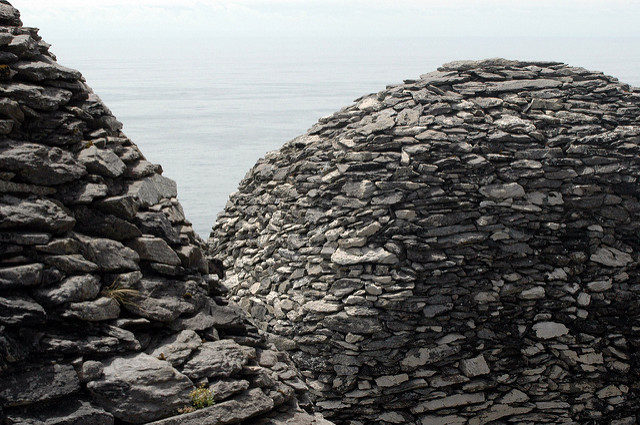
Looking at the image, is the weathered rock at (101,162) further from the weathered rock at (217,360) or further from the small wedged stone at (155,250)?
the weathered rock at (217,360)

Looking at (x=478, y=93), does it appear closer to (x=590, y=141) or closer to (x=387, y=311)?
(x=590, y=141)

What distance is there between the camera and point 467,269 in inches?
521

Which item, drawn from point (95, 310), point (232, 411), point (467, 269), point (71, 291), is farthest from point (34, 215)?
point (467, 269)

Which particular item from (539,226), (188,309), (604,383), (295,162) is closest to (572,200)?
(539,226)

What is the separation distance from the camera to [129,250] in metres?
8.09

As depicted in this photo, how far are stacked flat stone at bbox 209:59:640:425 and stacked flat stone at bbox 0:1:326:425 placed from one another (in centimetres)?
434

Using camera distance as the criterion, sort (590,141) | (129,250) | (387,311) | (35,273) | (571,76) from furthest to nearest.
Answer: (571,76) < (590,141) < (387,311) < (129,250) < (35,273)

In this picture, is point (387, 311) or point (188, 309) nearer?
point (188, 309)

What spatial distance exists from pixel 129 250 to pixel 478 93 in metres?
8.56

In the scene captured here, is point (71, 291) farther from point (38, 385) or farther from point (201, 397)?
point (201, 397)

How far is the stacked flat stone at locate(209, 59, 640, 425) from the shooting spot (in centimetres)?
1306

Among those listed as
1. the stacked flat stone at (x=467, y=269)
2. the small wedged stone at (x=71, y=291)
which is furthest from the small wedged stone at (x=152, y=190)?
the stacked flat stone at (x=467, y=269)

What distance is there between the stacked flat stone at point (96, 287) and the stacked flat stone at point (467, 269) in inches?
171

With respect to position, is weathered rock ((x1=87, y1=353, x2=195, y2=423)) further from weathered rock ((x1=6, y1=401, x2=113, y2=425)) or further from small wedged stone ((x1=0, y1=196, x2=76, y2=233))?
small wedged stone ((x1=0, y1=196, x2=76, y2=233))
